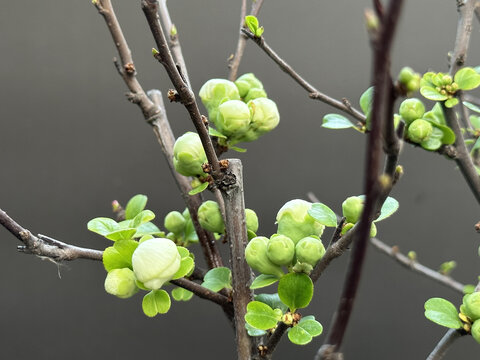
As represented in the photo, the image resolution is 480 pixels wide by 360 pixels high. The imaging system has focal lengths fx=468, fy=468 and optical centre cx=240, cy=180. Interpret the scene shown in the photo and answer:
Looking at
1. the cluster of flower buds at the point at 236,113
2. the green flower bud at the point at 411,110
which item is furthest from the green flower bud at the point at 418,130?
the cluster of flower buds at the point at 236,113

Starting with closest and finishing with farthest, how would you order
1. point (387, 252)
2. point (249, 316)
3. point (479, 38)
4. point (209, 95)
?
point (249, 316) < point (209, 95) < point (387, 252) < point (479, 38)

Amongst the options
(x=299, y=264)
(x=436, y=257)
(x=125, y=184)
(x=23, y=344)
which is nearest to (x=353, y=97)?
(x=436, y=257)

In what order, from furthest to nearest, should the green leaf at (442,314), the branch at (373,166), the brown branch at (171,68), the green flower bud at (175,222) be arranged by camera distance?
1. the green flower bud at (175,222)
2. the green leaf at (442,314)
3. the brown branch at (171,68)
4. the branch at (373,166)

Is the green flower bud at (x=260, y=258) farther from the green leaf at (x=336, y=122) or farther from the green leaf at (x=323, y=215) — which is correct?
the green leaf at (x=336, y=122)

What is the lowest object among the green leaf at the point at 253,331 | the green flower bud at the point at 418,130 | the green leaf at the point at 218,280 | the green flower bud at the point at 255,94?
the green leaf at the point at 253,331

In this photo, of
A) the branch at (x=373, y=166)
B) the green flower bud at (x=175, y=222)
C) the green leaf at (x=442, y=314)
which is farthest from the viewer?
the green flower bud at (x=175, y=222)

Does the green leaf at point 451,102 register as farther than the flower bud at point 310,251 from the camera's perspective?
Yes

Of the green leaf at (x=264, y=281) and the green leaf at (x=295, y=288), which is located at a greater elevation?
the green leaf at (x=295, y=288)

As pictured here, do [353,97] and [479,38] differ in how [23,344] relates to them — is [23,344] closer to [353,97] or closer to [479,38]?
[353,97]
